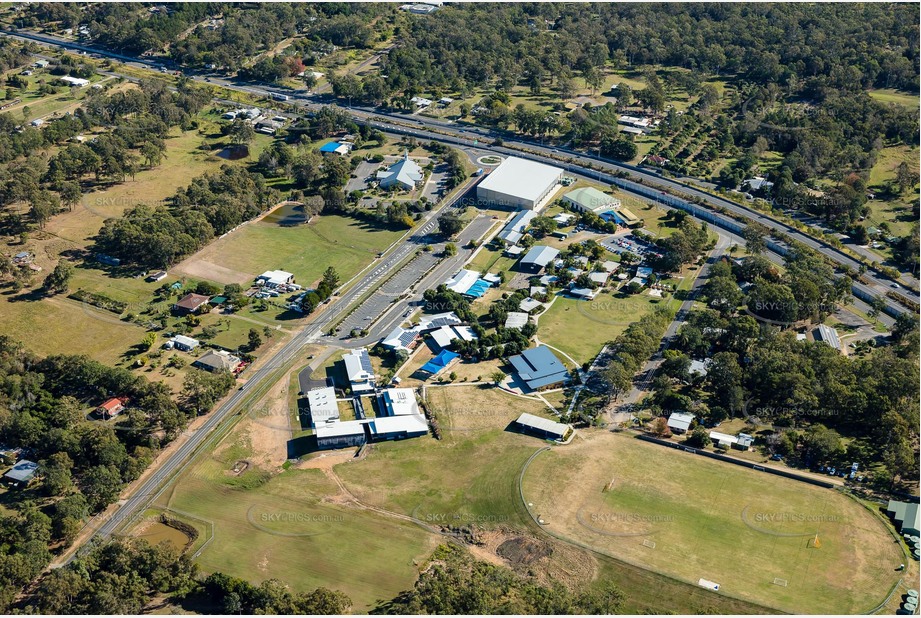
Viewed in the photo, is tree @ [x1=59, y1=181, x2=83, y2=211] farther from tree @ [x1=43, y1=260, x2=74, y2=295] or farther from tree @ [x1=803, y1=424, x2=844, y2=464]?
tree @ [x1=803, y1=424, x2=844, y2=464]

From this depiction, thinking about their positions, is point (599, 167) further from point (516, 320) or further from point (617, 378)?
point (617, 378)

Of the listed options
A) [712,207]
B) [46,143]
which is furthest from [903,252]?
[46,143]

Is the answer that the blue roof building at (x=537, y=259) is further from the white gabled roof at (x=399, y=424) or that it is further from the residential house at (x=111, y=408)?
the residential house at (x=111, y=408)

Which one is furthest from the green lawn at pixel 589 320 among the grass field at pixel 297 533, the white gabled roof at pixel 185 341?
the white gabled roof at pixel 185 341

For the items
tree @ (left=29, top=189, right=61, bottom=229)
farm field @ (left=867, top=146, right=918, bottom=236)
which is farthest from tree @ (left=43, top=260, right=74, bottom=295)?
farm field @ (left=867, top=146, right=918, bottom=236)

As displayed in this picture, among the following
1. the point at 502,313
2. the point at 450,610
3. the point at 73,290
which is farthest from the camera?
the point at 73,290

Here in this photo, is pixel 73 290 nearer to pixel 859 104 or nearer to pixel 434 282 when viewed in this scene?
pixel 434 282
